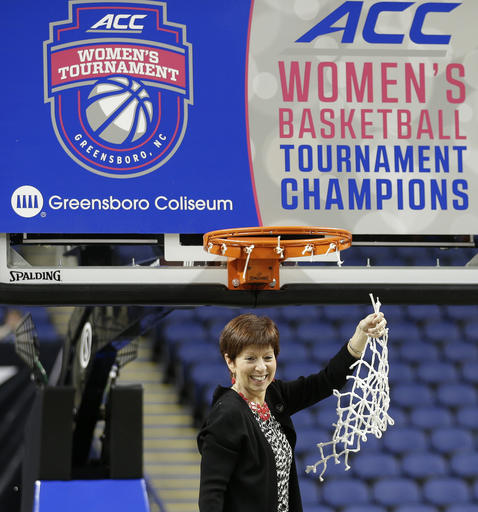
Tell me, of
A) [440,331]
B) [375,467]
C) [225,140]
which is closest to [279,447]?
[225,140]

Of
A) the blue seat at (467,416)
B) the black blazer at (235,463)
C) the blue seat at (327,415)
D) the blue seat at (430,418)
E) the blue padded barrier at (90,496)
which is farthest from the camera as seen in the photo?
the blue seat at (467,416)

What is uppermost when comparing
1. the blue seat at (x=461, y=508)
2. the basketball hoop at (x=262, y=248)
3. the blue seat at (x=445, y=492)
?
the basketball hoop at (x=262, y=248)

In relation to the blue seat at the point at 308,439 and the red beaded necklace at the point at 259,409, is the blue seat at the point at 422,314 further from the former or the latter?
the red beaded necklace at the point at 259,409

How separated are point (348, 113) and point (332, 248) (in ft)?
1.63

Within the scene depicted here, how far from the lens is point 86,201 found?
2.68 metres

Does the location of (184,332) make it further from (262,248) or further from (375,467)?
(262,248)

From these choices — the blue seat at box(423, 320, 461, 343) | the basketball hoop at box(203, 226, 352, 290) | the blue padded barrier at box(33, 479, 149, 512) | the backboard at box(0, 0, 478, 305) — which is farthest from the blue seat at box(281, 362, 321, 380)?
the basketball hoop at box(203, 226, 352, 290)

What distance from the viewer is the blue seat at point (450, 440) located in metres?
6.89

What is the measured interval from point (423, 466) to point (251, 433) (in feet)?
16.3

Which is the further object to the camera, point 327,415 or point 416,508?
point 327,415

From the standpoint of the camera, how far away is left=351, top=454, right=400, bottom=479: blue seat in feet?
21.6

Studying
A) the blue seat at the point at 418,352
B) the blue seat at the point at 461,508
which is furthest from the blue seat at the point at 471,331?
the blue seat at the point at 461,508

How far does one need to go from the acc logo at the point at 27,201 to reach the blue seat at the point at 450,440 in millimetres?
5018

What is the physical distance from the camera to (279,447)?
209 cm
